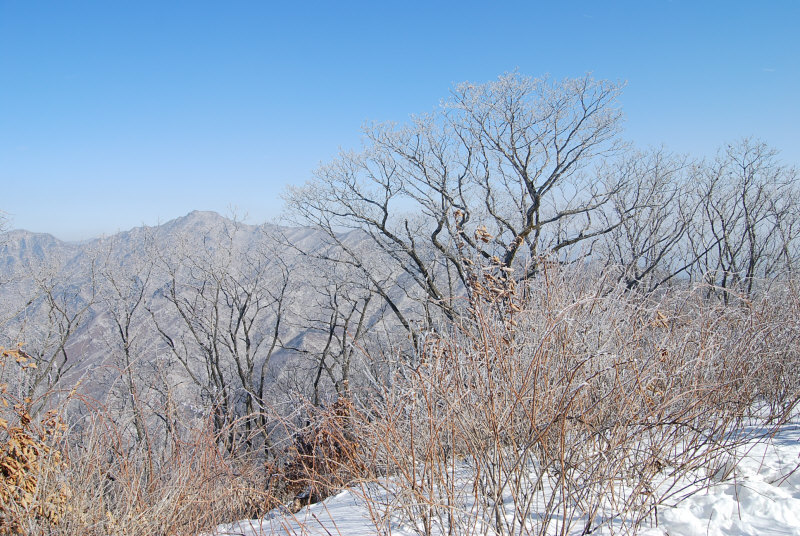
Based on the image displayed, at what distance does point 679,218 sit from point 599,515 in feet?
65.3

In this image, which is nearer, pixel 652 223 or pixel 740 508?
pixel 740 508

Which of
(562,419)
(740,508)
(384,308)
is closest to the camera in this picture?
(562,419)

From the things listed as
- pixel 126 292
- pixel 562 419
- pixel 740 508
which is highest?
pixel 126 292

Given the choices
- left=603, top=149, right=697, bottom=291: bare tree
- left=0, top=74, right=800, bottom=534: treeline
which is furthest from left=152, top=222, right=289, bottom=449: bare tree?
left=603, top=149, right=697, bottom=291: bare tree

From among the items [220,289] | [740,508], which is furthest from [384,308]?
[740,508]

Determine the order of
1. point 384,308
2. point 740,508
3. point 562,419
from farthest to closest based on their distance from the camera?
point 384,308, point 740,508, point 562,419

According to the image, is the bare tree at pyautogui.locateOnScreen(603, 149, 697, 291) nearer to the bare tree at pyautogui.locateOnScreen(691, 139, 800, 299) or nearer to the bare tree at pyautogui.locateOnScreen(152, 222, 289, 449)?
the bare tree at pyautogui.locateOnScreen(691, 139, 800, 299)

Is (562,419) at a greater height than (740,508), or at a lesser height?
greater

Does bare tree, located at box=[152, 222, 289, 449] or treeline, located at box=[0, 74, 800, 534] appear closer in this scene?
treeline, located at box=[0, 74, 800, 534]

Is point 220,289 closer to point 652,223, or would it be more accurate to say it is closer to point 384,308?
point 384,308

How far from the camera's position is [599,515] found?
2.54 metres

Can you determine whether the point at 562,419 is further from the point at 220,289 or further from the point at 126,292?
the point at 126,292

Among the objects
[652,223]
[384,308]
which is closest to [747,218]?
[652,223]

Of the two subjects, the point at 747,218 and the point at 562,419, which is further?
the point at 747,218
